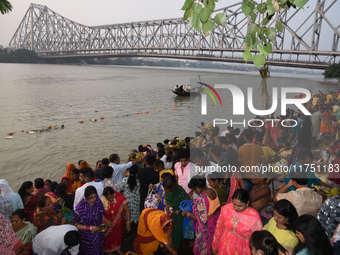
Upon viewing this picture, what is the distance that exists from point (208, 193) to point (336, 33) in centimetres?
6175

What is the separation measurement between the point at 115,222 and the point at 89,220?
1.32 feet

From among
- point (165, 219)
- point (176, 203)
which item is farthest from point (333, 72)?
point (165, 219)

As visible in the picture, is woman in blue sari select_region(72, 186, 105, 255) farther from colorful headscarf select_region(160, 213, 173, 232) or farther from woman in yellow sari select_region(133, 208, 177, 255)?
colorful headscarf select_region(160, 213, 173, 232)

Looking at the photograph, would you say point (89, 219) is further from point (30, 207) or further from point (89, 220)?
point (30, 207)

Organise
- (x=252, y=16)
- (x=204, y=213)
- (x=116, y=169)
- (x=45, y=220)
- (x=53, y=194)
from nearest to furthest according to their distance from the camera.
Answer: (x=252, y=16) → (x=204, y=213) → (x=45, y=220) → (x=53, y=194) → (x=116, y=169)

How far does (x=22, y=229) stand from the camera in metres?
2.88

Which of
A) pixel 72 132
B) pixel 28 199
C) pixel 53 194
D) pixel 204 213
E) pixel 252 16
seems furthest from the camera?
pixel 72 132

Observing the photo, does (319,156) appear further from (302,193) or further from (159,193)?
(159,193)

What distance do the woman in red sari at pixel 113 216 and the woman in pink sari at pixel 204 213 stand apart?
0.88m

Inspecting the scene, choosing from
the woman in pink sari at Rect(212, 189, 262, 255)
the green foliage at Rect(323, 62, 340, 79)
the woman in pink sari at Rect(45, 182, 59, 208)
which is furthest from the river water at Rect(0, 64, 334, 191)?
the green foliage at Rect(323, 62, 340, 79)

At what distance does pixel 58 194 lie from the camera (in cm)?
→ 362

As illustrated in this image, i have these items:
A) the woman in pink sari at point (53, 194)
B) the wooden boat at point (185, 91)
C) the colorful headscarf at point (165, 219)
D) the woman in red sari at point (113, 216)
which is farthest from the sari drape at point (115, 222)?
the wooden boat at point (185, 91)

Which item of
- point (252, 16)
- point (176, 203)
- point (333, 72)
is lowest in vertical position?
point (176, 203)

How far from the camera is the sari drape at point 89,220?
3043 millimetres
